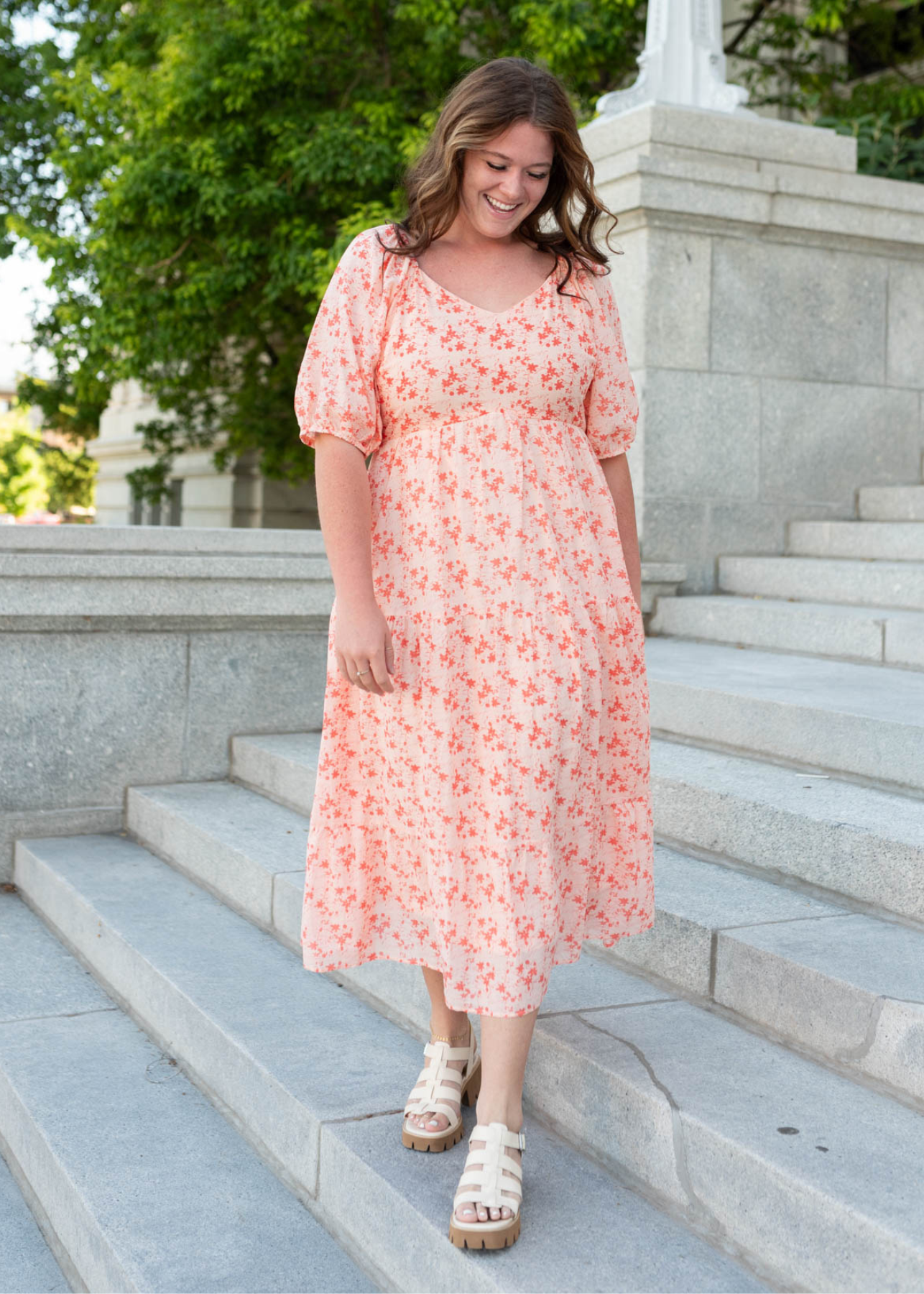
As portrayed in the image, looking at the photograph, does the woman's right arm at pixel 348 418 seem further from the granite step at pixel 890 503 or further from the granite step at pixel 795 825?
the granite step at pixel 890 503

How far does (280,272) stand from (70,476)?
20337 millimetres

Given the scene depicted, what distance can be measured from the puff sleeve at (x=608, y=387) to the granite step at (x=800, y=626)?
7.75 feet

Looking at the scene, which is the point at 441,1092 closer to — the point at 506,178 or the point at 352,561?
the point at 352,561

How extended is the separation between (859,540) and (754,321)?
111cm

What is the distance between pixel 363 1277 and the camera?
2.58 m

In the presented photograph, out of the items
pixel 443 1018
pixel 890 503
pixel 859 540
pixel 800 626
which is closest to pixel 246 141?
pixel 890 503

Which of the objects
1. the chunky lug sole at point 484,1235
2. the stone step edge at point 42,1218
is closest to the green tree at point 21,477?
the stone step edge at point 42,1218

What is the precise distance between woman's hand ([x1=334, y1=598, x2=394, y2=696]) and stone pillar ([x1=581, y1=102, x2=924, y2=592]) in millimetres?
3710

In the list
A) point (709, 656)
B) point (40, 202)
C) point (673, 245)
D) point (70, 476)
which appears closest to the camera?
point (709, 656)

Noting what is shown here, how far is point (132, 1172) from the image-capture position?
9.56 feet

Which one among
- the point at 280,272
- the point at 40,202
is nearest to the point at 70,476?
the point at 40,202

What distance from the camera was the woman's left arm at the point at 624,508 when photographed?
270cm

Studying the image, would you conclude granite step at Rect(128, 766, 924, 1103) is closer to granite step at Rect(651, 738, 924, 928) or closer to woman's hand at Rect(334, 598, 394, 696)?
granite step at Rect(651, 738, 924, 928)

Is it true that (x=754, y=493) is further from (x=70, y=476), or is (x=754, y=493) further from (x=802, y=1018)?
(x=70, y=476)
